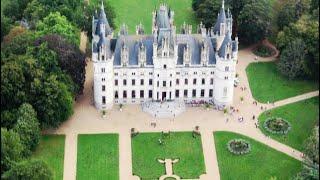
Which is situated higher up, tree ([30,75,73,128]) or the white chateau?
the white chateau

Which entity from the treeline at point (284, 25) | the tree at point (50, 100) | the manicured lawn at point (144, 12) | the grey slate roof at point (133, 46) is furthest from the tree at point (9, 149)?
the treeline at point (284, 25)

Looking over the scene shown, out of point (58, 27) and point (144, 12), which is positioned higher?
point (144, 12)

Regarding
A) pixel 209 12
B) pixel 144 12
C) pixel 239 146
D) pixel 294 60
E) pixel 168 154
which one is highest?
pixel 144 12

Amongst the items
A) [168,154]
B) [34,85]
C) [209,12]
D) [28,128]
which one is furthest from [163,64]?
[209,12]

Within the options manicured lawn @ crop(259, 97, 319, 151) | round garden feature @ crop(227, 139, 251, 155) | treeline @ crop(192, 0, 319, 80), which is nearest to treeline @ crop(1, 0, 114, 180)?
round garden feature @ crop(227, 139, 251, 155)

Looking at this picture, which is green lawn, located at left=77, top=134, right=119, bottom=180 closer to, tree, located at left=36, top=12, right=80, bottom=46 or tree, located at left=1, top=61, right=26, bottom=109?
tree, located at left=1, top=61, right=26, bottom=109

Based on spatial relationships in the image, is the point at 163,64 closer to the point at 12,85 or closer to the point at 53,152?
the point at 53,152

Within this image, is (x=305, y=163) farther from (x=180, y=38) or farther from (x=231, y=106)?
(x=180, y=38)

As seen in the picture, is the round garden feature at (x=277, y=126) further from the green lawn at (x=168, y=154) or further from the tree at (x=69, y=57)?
the tree at (x=69, y=57)
